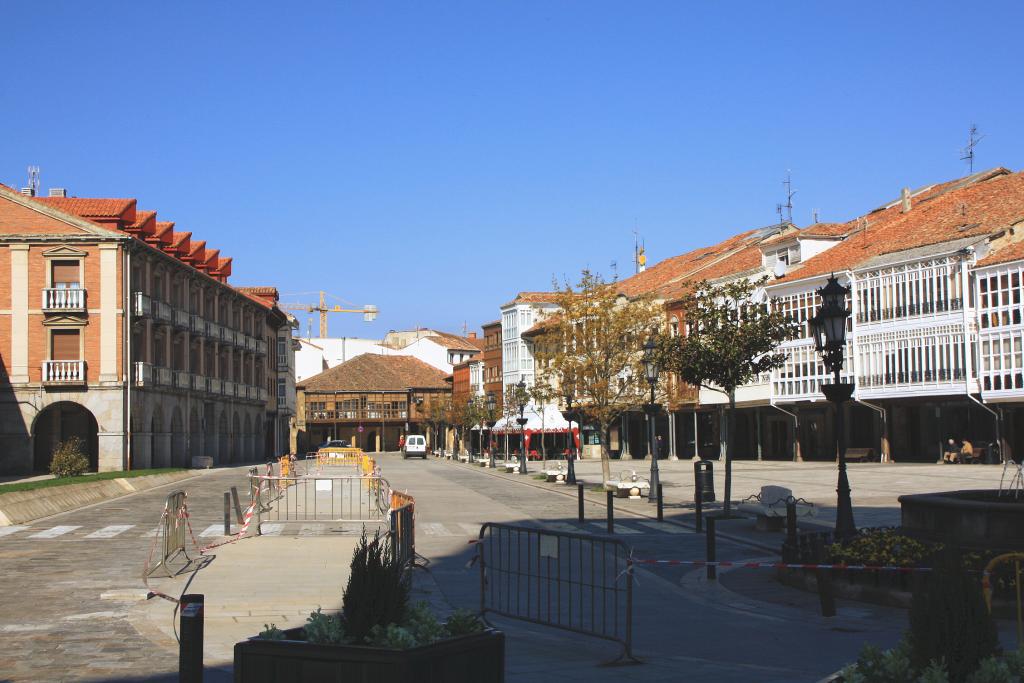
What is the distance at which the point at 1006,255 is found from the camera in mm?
45344

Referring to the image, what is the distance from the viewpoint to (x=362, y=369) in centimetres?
12481

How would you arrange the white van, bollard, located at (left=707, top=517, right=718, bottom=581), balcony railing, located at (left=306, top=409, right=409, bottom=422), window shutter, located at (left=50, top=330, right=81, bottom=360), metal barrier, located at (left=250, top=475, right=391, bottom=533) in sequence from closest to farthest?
1. bollard, located at (left=707, top=517, right=718, bottom=581)
2. metal barrier, located at (left=250, top=475, right=391, bottom=533)
3. window shutter, located at (left=50, top=330, right=81, bottom=360)
4. the white van
5. balcony railing, located at (left=306, top=409, right=409, bottom=422)

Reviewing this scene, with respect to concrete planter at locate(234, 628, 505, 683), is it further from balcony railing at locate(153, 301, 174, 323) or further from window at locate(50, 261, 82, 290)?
balcony railing at locate(153, 301, 174, 323)

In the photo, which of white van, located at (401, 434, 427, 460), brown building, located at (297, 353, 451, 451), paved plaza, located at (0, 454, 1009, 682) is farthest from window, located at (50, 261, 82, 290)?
brown building, located at (297, 353, 451, 451)

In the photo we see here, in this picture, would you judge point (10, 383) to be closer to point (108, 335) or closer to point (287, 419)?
point (108, 335)

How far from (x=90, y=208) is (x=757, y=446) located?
3818 centimetres

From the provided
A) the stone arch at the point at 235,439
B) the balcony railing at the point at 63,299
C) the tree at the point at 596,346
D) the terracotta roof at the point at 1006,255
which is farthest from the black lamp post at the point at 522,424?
the stone arch at the point at 235,439

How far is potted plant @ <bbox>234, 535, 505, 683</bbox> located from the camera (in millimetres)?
6031

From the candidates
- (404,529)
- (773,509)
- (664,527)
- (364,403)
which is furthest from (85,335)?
(364,403)

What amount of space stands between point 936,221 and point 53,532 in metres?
42.7

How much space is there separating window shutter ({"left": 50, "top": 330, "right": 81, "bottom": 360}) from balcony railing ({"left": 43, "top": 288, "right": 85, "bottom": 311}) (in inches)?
48.3

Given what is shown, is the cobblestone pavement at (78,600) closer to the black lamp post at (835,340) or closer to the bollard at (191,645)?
the bollard at (191,645)

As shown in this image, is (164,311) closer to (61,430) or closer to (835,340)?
(61,430)

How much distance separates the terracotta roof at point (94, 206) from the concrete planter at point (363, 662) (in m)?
51.3
